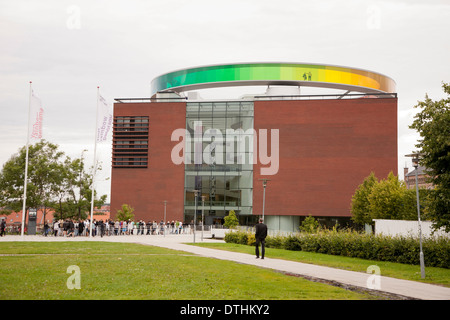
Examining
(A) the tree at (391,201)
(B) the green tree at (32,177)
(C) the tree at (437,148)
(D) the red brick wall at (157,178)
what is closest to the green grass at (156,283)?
(C) the tree at (437,148)

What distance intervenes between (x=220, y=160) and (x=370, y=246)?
39174 mm

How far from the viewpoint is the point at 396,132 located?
2296 inches

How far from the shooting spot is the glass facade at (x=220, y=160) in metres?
60.7

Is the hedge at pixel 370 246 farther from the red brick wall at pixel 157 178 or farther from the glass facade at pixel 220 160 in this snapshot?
the red brick wall at pixel 157 178

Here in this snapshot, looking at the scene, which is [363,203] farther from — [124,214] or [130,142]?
[130,142]

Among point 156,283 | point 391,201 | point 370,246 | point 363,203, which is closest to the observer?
point 156,283

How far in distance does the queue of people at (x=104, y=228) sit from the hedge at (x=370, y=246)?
1806 cm

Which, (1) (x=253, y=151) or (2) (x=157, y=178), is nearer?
(1) (x=253, y=151)

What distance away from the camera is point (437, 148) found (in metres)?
18.0

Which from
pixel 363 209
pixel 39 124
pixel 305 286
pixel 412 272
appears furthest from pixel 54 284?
pixel 363 209

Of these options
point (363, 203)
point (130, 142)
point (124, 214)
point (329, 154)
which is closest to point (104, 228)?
point (124, 214)

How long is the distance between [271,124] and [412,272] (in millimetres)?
43902

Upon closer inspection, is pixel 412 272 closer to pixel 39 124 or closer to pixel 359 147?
pixel 39 124
